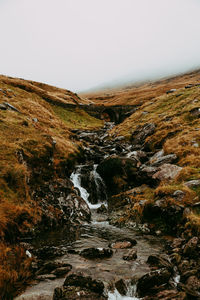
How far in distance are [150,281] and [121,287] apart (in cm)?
118

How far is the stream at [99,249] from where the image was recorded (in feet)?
26.5

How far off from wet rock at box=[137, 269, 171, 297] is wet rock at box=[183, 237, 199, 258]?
6.42 ft

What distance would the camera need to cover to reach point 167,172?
18.5 metres

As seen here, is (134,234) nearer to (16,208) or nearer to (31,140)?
(16,208)

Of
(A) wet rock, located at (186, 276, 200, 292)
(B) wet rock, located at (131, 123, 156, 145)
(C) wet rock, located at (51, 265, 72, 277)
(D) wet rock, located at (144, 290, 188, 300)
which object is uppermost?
(B) wet rock, located at (131, 123, 156, 145)

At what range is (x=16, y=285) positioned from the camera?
7621 millimetres

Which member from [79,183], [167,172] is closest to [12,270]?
[167,172]

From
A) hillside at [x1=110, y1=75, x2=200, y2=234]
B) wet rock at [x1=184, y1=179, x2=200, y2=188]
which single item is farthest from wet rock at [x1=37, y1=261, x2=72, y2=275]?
wet rock at [x1=184, y1=179, x2=200, y2=188]

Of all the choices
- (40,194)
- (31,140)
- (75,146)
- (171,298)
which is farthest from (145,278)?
(75,146)

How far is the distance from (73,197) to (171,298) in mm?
11740

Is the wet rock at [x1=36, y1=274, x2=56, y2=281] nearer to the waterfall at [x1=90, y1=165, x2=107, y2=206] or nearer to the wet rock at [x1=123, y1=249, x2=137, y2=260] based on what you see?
the wet rock at [x1=123, y1=249, x2=137, y2=260]

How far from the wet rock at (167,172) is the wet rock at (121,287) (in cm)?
1079

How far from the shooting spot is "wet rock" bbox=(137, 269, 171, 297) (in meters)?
8.12

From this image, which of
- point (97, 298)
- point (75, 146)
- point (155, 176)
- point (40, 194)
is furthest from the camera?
point (75, 146)
